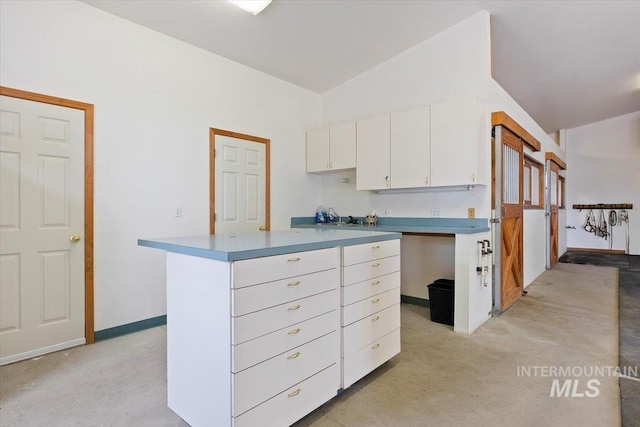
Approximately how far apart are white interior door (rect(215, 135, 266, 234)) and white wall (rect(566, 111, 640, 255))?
340 inches

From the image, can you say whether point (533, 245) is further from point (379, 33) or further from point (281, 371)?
point (281, 371)

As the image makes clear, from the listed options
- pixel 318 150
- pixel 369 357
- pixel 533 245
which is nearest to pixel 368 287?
pixel 369 357

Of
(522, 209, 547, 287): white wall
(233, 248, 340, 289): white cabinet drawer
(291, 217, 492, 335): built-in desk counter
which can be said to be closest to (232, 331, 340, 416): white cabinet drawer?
(233, 248, 340, 289): white cabinet drawer

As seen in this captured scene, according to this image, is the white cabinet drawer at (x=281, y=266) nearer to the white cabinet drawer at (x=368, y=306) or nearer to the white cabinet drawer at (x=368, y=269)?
the white cabinet drawer at (x=368, y=269)

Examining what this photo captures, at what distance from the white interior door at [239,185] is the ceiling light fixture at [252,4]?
1367 mm

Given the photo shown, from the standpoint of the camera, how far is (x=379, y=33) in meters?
3.64

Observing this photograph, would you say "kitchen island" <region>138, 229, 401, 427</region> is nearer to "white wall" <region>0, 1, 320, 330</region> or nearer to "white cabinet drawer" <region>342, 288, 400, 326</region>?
"white cabinet drawer" <region>342, 288, 400, 326</region>

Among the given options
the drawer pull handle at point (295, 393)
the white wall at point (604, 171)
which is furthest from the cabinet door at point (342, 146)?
the white wall at point (604, 171)

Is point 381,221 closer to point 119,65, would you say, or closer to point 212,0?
point 212,0

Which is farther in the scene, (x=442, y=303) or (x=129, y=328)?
(x=442, y=303)

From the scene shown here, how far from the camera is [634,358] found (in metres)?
2.51

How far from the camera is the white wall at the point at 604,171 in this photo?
26.1 ft

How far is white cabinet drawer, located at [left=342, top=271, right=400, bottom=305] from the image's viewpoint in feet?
6.65

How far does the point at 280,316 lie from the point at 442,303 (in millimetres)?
2272
